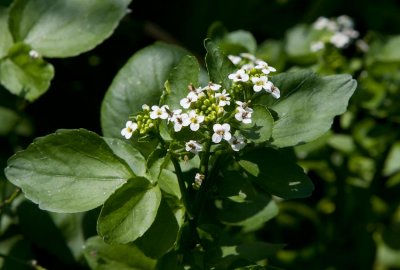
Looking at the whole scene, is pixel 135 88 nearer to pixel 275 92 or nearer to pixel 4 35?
pixel 275 92

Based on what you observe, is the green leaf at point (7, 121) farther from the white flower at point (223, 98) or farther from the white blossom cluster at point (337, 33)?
the white blossom cluster at point (337, 33)

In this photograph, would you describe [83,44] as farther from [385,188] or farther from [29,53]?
[385,188]

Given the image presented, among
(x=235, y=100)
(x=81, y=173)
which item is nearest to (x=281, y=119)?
(x=235, y=100)

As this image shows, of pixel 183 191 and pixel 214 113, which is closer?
pixel 214 113

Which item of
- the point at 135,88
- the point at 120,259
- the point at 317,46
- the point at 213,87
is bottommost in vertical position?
the point at 120,259

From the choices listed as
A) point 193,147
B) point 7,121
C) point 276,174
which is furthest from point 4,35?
point 276,174

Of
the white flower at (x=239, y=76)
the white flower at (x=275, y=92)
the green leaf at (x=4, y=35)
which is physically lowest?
the green leaf at (x=4, y=35)

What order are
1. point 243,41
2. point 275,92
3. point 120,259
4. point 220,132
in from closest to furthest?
point 220,132, point 275,92, point 120,259, point 243,41

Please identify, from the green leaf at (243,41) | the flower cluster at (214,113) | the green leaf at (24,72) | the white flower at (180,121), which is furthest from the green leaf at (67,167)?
the green leaf at (243,41)

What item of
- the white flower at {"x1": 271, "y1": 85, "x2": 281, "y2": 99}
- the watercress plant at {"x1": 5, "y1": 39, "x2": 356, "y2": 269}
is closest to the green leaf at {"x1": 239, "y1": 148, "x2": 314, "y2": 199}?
the watercress plant at {"x1": 5, "y1": 39, "x2": 356, "y2": 269}
